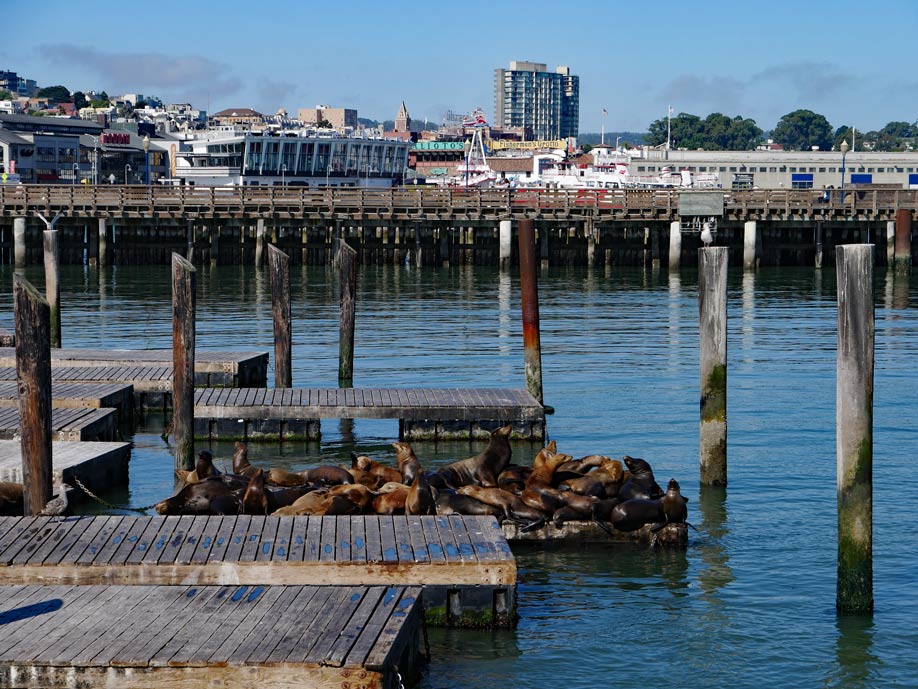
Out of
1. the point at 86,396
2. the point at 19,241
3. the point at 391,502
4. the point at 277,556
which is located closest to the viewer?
the point at 277,556

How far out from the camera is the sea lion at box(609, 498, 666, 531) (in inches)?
500

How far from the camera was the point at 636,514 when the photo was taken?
12766 millimetres

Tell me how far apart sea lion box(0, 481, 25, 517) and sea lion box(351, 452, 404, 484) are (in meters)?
3.61

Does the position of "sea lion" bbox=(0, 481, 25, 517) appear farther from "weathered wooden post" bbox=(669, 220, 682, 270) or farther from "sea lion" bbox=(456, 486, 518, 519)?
"weathered wooden post" bbox=(669, 220, 682, 270)

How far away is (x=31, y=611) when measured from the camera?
29.2ft

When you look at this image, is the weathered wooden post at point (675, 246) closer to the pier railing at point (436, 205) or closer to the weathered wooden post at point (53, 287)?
the pier railing at point (436, 205)

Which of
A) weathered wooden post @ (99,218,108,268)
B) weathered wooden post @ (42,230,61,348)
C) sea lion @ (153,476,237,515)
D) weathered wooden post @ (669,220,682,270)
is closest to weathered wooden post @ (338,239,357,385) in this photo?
weathered wooden post @ (42,230,61,348)

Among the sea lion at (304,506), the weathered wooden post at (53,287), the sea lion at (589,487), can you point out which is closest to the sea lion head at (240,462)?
the sea lion at (304,506)

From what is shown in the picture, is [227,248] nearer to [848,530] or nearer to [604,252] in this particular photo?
[604,252]

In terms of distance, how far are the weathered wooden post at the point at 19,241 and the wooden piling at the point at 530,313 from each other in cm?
3875

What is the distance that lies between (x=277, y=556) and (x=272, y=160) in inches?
3716

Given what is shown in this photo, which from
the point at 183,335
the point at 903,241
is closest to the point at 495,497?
the point at 183,335

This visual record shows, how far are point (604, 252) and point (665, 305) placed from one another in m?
17.0

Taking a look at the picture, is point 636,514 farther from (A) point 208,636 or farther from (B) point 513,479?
(A) point 208,636
